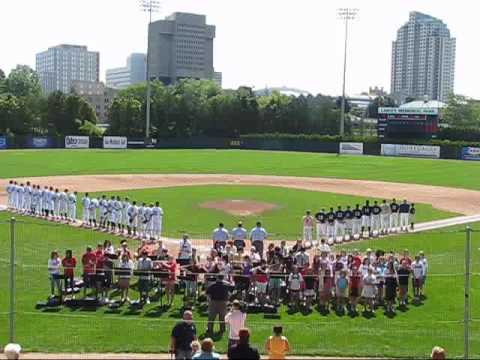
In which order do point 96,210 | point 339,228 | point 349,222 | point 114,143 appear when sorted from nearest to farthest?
point 339,228 < point 349,222 < point 96,210 < point 114,143

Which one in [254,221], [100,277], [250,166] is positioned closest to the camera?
[100,277]

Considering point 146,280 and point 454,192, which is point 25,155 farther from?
point 146,280

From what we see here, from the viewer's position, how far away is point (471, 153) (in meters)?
74.2

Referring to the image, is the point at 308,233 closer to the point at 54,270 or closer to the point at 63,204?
the point at 63,204

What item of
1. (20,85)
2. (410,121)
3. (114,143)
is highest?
(20,85)

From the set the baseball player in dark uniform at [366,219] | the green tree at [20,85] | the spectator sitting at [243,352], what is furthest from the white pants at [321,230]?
the green tree at [20,85]

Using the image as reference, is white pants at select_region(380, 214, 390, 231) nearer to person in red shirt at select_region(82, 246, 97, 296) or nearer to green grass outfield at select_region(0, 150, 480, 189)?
person in red shirt at select_region(82, 246, 97, 296)

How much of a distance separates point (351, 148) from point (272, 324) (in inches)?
2686

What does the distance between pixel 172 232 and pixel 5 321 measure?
13.0m

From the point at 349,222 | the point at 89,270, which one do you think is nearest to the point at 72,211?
the point at 349,222

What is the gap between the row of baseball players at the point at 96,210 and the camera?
26875 millimetres

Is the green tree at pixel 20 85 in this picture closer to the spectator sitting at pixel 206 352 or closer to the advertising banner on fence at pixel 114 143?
the advertising banner on fence at pixel 114 143

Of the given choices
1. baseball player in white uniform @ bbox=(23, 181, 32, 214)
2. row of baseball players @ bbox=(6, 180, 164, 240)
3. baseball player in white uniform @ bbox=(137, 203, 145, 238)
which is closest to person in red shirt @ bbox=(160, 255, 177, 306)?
row of baseball players @ bbox=(6, 180, 164, 240)

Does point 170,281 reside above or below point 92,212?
below
